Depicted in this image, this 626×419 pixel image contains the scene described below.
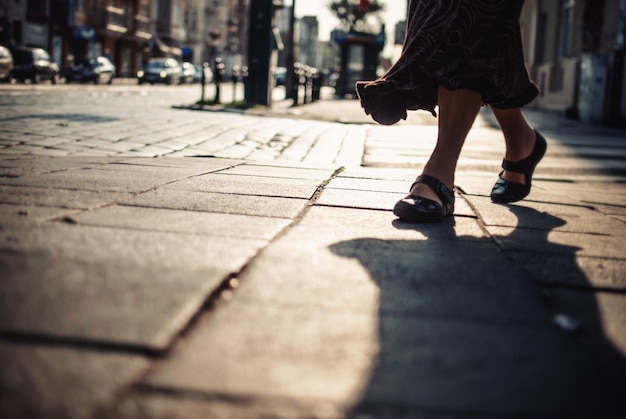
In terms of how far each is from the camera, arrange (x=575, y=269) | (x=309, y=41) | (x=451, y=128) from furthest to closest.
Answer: (x=309, y=41) → (x=451, y=128) → (x=575, y=269)

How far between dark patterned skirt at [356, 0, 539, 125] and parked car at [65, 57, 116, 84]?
3430cm

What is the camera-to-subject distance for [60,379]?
105 centimetres

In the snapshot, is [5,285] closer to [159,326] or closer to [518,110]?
[159,326]

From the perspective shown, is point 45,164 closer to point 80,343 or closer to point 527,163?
point 527,163

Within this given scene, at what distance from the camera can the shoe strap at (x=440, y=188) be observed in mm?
2816

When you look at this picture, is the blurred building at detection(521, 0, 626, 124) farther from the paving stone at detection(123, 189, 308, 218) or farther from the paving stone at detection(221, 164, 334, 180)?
the paving stone at detection(123, 189, 308, 218)

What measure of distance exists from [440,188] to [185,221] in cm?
104

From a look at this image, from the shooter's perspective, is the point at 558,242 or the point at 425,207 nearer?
the point at 558,242

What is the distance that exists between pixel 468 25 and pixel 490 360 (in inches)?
76.7

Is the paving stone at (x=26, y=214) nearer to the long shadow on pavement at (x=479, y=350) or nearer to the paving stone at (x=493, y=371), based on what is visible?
the long shadow on pavement at (x=479, y=350)

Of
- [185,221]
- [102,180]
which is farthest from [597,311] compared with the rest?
[102,180]

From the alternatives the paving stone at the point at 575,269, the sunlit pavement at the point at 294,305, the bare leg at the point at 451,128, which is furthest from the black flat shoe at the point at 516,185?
the paving stone at the point at 575,269

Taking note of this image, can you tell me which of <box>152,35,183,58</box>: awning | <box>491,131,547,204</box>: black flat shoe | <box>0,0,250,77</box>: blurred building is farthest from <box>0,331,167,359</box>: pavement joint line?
<box>152,35,183,58</box>: awning

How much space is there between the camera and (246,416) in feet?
3.28
